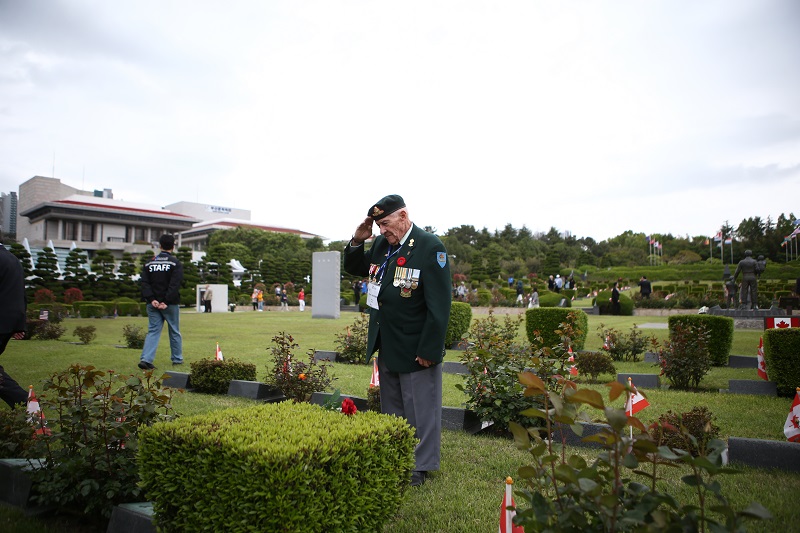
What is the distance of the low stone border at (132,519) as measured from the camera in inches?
107

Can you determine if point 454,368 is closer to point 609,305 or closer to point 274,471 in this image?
point 274,471

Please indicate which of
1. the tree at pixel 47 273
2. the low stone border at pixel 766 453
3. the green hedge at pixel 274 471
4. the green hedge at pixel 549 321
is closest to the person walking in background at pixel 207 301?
the tree at pixel 47 273

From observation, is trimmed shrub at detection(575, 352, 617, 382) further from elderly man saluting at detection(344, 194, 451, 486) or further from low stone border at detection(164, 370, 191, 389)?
low stone border at detection(164, 370, 191, 389)

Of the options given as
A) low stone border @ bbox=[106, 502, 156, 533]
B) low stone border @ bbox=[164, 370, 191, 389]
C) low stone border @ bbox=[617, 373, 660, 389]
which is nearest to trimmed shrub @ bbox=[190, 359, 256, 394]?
low stone border @ bbox=[164, 370, 191, 389]

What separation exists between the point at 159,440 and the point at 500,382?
3210mm

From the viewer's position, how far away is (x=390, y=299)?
3.81 m

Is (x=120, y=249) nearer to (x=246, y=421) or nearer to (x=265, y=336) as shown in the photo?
(x=265, y=336)

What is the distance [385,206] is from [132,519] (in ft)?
7.93

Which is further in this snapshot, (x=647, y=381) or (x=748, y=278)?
(x=748, y=278)

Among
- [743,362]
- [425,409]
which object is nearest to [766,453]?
[425,409]

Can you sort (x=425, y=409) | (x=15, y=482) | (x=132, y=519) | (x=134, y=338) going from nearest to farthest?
(x=132, y=519) < (x=15, y=482) < (x=425, y=409) < (x=134, y=338)

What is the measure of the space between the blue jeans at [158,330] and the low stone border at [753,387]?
8102mm

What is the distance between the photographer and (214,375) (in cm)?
701

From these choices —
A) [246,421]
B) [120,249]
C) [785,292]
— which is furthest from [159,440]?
[120,249]
